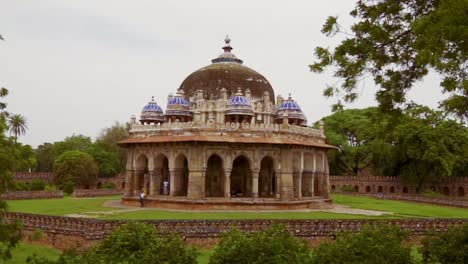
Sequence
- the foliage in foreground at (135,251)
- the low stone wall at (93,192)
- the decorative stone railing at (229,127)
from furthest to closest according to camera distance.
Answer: the low stone wall at (93,192)
the decorative stone railing at (229,127)
the foliage in foreground at (135,251)

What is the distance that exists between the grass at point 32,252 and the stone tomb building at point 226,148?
9455 millimetres

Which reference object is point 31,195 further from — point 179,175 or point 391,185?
point 391,185

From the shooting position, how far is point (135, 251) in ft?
30.6

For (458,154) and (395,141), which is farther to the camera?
(395,141)

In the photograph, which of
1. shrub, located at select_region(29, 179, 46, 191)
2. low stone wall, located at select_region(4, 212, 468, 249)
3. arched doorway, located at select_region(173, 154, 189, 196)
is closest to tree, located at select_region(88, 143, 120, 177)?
shrub, located at select_region(29, 179, 46, 191)

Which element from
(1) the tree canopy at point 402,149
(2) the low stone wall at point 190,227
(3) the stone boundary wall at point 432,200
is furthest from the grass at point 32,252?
(3) the stone boundary wall at point 432,200

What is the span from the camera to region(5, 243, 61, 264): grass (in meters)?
14.2

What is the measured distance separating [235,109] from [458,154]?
2183cm

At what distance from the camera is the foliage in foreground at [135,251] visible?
8166 millimetres

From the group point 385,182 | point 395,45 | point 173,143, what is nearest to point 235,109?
point 173,143

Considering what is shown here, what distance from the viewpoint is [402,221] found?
16875mm

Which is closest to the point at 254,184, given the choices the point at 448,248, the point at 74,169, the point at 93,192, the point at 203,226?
the point at 203,226

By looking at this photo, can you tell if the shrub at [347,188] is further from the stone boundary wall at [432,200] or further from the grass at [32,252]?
the grass at [32,252]

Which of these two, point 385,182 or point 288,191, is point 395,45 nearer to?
point 288,191
